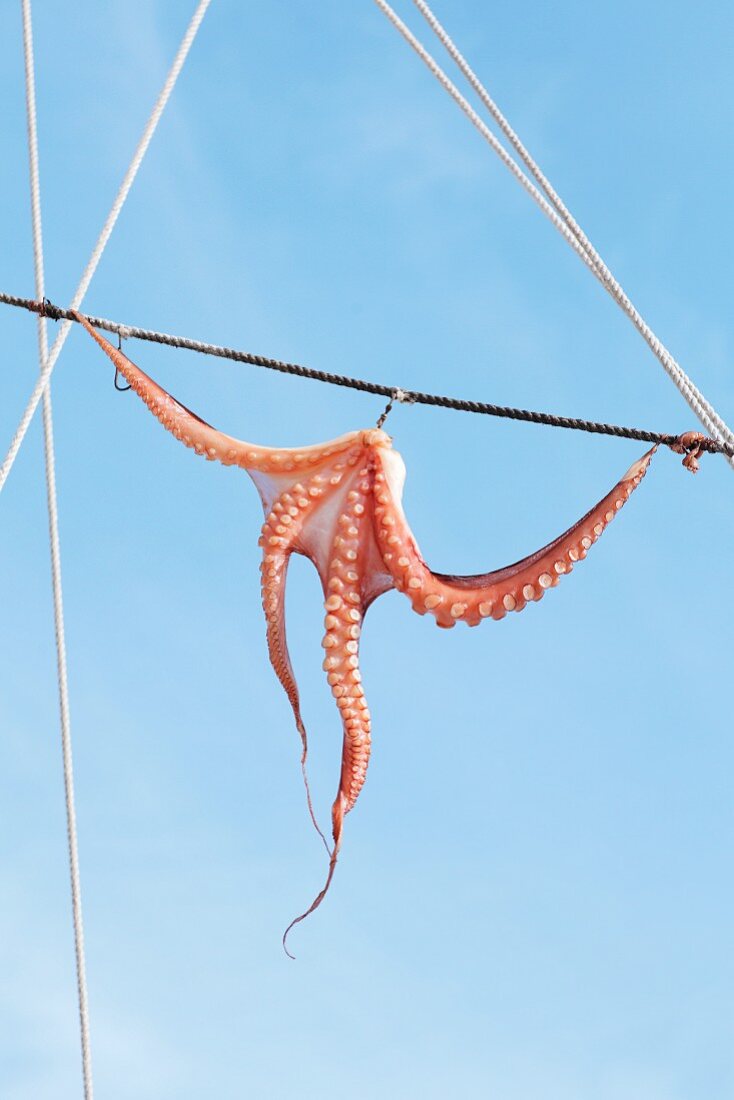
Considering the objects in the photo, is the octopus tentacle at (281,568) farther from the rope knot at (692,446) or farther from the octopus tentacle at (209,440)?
the rope knot at (692,446)

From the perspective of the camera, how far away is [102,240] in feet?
16.6

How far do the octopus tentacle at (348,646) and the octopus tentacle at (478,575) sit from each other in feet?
0.23

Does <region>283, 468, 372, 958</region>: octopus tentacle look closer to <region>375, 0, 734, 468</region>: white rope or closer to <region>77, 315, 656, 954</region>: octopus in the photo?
<region>77, 315, 656, 954</region>: octopus

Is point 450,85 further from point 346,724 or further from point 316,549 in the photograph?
point 346,724

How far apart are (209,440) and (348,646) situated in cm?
82

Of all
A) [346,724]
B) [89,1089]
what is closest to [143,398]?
[346,724]

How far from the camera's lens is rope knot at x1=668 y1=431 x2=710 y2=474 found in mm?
3934

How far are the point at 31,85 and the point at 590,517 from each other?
324cm

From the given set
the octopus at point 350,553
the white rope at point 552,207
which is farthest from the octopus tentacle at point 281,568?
the white rope at point 552,207

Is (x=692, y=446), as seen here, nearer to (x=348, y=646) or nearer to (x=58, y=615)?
(x=348, y=646)

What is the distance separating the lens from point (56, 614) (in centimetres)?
569

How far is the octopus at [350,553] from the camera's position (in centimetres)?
407

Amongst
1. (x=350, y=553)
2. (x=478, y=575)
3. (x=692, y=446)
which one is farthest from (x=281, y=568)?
(x=692, y=446)

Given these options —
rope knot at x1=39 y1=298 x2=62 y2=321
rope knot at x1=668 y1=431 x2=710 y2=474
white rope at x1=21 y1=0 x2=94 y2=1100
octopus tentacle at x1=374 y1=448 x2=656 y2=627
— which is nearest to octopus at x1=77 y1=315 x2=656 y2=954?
octopus tentacle at x1=374 y1=448 x2=656 y2=627
